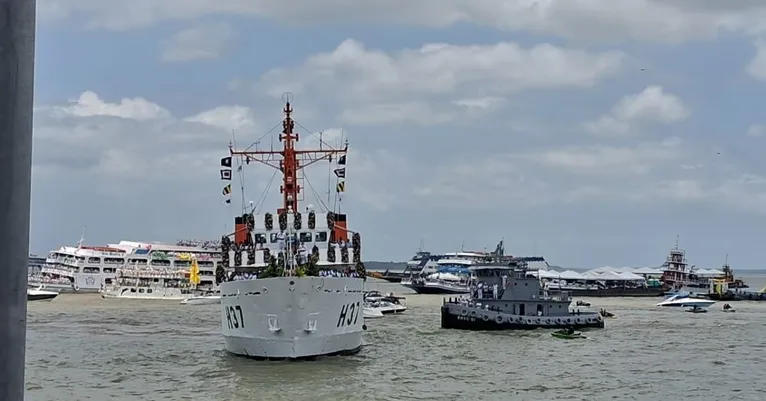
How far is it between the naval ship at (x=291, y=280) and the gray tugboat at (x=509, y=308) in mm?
18420

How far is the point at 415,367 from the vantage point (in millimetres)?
42750

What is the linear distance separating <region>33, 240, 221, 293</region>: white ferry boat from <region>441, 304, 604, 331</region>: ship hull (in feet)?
281

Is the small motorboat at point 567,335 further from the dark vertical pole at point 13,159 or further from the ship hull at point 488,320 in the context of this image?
the dark vertical pole at point 13,159

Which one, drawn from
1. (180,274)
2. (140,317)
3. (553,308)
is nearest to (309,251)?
(553,308)

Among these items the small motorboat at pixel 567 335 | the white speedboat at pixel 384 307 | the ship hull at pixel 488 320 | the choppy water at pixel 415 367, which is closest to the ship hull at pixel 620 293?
the white speedboat at pixel 384 307

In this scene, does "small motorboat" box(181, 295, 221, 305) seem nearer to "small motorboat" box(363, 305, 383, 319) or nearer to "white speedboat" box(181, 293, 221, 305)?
"white speedboat" box(181, 293, 221, 305)

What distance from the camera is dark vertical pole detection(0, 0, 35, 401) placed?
3.18 m

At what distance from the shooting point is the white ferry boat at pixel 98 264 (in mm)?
150125

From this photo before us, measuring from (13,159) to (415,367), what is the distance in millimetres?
40375

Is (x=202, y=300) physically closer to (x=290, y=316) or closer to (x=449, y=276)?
(x=449, y=276)

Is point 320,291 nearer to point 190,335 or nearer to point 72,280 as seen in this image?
point 190,335

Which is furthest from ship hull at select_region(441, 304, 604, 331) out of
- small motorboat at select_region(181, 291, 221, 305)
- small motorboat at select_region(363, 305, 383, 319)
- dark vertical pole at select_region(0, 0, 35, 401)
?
dark vertical pole at select_region(0, 0, 35, 401)

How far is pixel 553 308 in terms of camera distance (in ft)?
228

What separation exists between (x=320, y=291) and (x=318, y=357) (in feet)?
9.38
